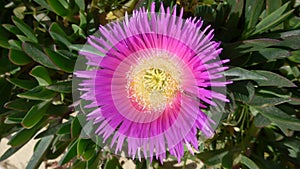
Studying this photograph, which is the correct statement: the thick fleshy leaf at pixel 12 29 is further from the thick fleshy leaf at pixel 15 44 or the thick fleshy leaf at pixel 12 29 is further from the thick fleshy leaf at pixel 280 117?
the thick fleshy leaf at pixel 280 117

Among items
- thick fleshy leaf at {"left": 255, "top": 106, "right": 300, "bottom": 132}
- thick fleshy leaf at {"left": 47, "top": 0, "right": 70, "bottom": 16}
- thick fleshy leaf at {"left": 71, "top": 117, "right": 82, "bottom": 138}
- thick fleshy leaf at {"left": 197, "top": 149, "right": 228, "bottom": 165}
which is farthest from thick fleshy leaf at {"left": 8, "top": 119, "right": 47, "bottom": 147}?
thick fleshy leaf at {"left": 255, "top": 106, "right": 300, "bottom": 132}

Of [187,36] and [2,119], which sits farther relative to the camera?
[2,119]

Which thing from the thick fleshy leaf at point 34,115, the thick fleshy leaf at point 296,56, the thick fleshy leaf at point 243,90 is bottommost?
the thick fleshy leaf at point 34,115

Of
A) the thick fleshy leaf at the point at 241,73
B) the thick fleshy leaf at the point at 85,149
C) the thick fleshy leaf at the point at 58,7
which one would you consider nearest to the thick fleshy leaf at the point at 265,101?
the thick fleshy leaf at the point at 241,73

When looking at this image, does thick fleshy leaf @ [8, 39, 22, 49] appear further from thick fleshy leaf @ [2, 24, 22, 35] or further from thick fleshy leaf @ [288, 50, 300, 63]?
thick fleshy leaf @ [288, 50, 300, 63]

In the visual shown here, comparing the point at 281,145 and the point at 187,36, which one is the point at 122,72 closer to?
the point at 187,36

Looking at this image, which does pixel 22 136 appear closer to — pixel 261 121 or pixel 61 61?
pixel 61 61

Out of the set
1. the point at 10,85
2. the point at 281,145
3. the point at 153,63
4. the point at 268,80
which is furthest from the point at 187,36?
the point at 10,85
